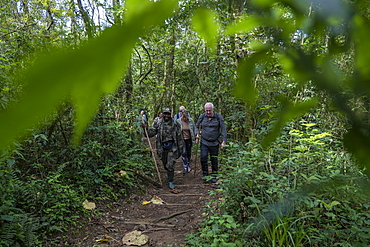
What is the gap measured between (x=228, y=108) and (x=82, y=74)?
7.62 meters

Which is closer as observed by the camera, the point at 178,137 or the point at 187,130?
the point at 178,137

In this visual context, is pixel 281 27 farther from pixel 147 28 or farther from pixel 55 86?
pixel 55 86

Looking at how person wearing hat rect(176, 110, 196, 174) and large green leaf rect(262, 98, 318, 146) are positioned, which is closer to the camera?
large green leaf rect(262, 98, 318, 146)

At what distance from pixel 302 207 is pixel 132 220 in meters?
2.67

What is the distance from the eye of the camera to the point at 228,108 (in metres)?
7.68

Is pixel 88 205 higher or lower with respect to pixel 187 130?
lower

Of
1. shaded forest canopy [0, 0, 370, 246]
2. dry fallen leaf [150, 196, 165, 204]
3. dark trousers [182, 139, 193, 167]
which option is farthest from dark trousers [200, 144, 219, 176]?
shaded forest canopy [0, 0, 370, 246]

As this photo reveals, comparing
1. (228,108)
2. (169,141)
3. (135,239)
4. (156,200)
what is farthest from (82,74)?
(228,108)

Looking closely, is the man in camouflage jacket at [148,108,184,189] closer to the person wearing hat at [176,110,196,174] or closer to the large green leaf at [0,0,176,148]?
the person wearing hat at [176,110,196,174]

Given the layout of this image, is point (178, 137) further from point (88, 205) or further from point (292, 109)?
point (292, 109)

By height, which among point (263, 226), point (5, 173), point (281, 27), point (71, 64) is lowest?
point (263, 226)

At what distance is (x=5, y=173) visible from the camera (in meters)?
2.74

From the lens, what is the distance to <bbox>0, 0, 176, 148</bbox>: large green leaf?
22 cm

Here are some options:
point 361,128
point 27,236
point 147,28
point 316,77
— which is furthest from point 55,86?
point 27,236
